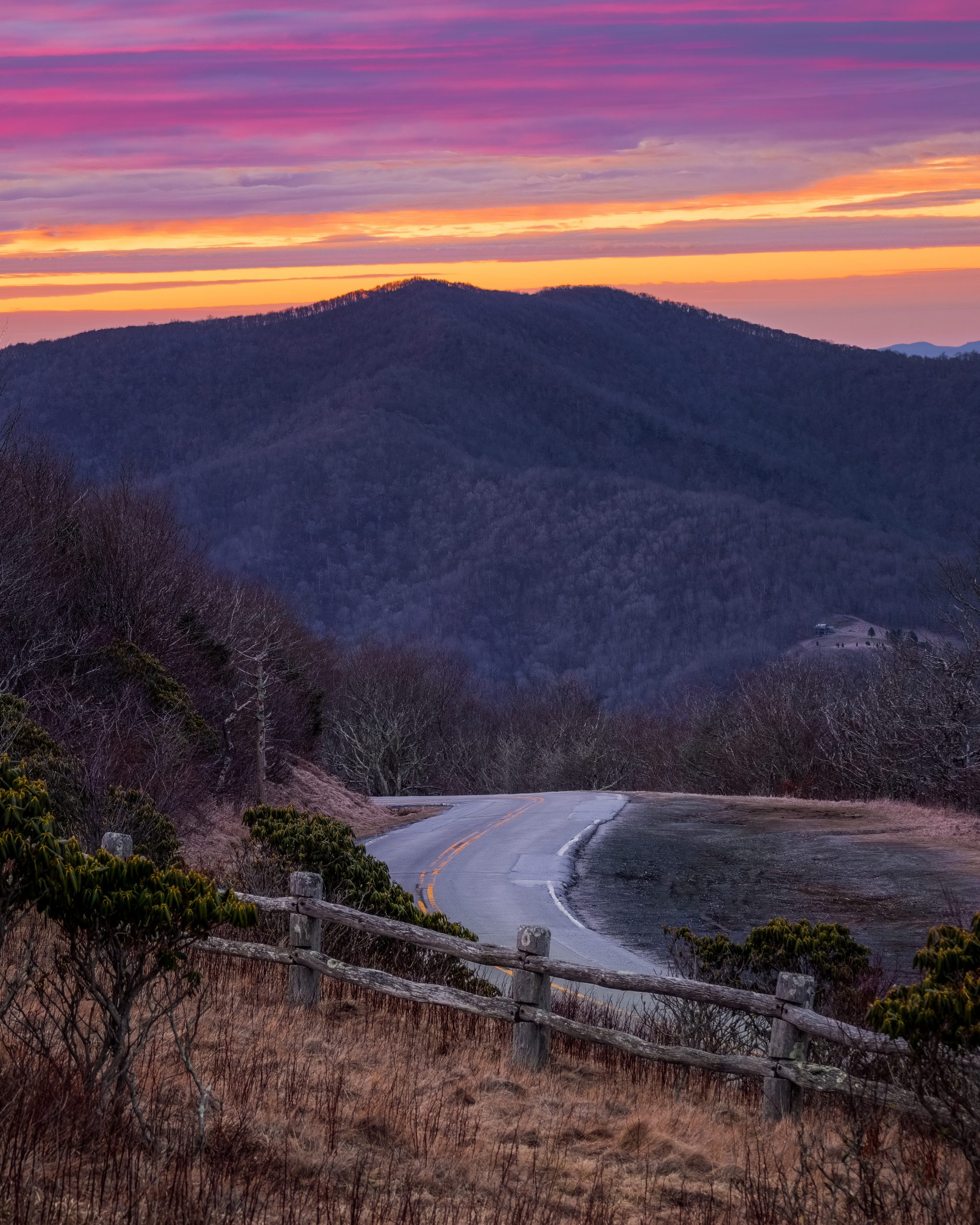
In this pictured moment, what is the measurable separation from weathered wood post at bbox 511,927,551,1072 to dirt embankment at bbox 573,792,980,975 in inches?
438

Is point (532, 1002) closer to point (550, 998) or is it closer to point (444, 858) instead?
point (550, 998)

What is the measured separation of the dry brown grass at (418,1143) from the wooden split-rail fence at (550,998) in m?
0.25

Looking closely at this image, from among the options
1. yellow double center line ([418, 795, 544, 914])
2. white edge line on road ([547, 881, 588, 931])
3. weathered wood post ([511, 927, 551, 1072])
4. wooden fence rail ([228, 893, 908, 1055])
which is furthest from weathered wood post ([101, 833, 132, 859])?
white edge line on road ([547, 881, 588, 931])

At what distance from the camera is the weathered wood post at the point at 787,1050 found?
8312mm

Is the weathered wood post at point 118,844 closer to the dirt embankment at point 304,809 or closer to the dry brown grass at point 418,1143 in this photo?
the dry brown grass at point 418,1143

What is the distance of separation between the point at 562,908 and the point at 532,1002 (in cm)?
1644

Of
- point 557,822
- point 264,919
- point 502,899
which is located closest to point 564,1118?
point 264,919

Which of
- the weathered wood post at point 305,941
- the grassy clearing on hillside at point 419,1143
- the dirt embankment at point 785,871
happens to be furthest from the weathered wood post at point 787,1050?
the dirt embankment at point 785,871

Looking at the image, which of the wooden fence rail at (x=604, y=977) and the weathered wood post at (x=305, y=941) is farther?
the weathered wood post at (x=305, y=941)

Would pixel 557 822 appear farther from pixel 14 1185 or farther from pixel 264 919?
pixel 14 1185

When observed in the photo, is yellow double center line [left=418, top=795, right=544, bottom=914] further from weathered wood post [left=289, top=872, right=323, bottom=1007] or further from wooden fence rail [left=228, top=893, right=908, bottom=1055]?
wooden fence rail [left=228, top=893, right=908, bottom=1055]

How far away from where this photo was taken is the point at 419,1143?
6812 mm

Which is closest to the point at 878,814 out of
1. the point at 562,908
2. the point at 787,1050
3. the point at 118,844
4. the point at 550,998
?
the point at 562,908

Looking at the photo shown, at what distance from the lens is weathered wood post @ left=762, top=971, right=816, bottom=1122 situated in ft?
27.3
